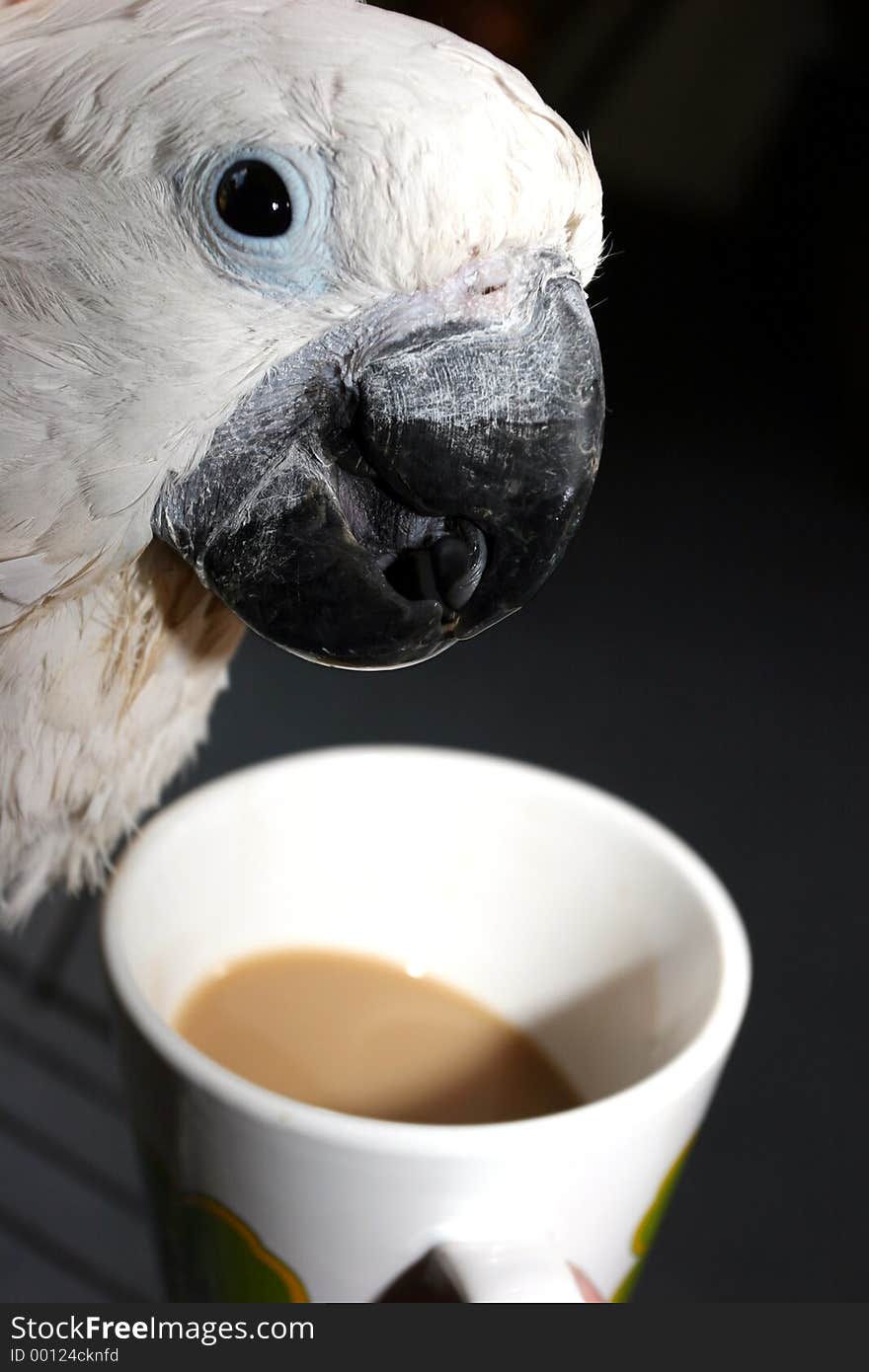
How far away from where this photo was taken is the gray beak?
33cm

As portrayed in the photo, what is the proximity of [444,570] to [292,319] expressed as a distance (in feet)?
0.26

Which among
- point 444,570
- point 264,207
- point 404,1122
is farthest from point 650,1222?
point 264,207

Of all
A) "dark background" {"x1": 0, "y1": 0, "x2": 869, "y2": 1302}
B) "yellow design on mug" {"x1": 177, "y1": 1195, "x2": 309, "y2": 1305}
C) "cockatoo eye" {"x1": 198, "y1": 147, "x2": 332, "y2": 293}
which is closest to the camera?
"cockatoo eye" {"x1": 198, "y1": 147, "x2": 332, "y2": 293}

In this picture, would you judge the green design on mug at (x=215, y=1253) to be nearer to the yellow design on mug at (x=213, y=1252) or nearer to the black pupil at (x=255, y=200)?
the yellow design on mug at (x=213, y=1252)

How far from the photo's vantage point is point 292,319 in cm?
33

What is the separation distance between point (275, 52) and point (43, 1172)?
73 cm

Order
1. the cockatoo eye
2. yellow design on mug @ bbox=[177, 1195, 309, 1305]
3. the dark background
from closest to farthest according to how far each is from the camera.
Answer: the cockatoo eye, yellow design on mug @ bbox=[177, 1195, 309, 1305], the dark background

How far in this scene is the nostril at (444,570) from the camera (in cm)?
35

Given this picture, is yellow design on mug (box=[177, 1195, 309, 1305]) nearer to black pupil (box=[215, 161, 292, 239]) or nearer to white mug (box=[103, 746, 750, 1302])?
white mug (box=[103, 746, 750, 1302])

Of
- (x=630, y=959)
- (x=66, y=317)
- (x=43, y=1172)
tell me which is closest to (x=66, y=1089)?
(x=43, y=1172)

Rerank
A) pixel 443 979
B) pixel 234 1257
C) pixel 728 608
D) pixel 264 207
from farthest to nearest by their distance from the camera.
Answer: pixel 728 608 < pixel 443 979 < pixel 234 1257 < pixel 264 207

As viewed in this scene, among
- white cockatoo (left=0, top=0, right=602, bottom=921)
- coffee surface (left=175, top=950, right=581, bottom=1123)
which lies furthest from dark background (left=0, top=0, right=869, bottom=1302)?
coffee surface (left=175, top=950, right=581, bottom=1123)

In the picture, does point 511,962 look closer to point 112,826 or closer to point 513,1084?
point 513,1084

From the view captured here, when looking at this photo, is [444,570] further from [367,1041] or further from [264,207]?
[367,1041]
